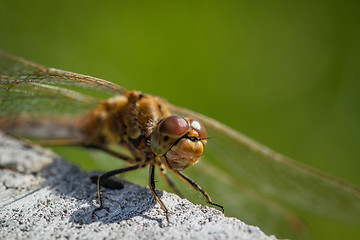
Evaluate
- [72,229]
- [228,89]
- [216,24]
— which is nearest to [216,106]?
[228,89]

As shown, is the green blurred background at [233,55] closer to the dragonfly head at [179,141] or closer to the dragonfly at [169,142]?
the dragonfly at [169,142]

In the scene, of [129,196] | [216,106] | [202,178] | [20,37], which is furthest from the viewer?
[20,37]

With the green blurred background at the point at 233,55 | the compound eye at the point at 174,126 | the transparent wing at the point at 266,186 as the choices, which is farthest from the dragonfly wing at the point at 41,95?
the green blurred background at the point at 233,55

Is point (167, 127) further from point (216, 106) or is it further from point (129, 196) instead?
point (216, 106)

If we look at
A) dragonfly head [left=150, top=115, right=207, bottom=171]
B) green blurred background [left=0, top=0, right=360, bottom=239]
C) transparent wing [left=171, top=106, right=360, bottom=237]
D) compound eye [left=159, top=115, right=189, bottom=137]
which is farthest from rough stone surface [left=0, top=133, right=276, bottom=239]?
green blurred background [left=0, top=0, right=360, bottom=239]

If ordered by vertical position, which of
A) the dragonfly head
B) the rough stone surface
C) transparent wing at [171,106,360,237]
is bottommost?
transparent wing at [171,106,360,237]

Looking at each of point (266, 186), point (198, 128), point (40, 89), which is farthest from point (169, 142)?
point (266, 186)

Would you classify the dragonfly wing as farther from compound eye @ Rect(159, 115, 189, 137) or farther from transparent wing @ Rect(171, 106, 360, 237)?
transparent wing @ Rect(171, 106, 360, 237)

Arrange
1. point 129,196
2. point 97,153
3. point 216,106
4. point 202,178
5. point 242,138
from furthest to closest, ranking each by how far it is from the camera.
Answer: point 216,106 < point 97,153 < point 202,178 < point 242,138 < point 129,196
